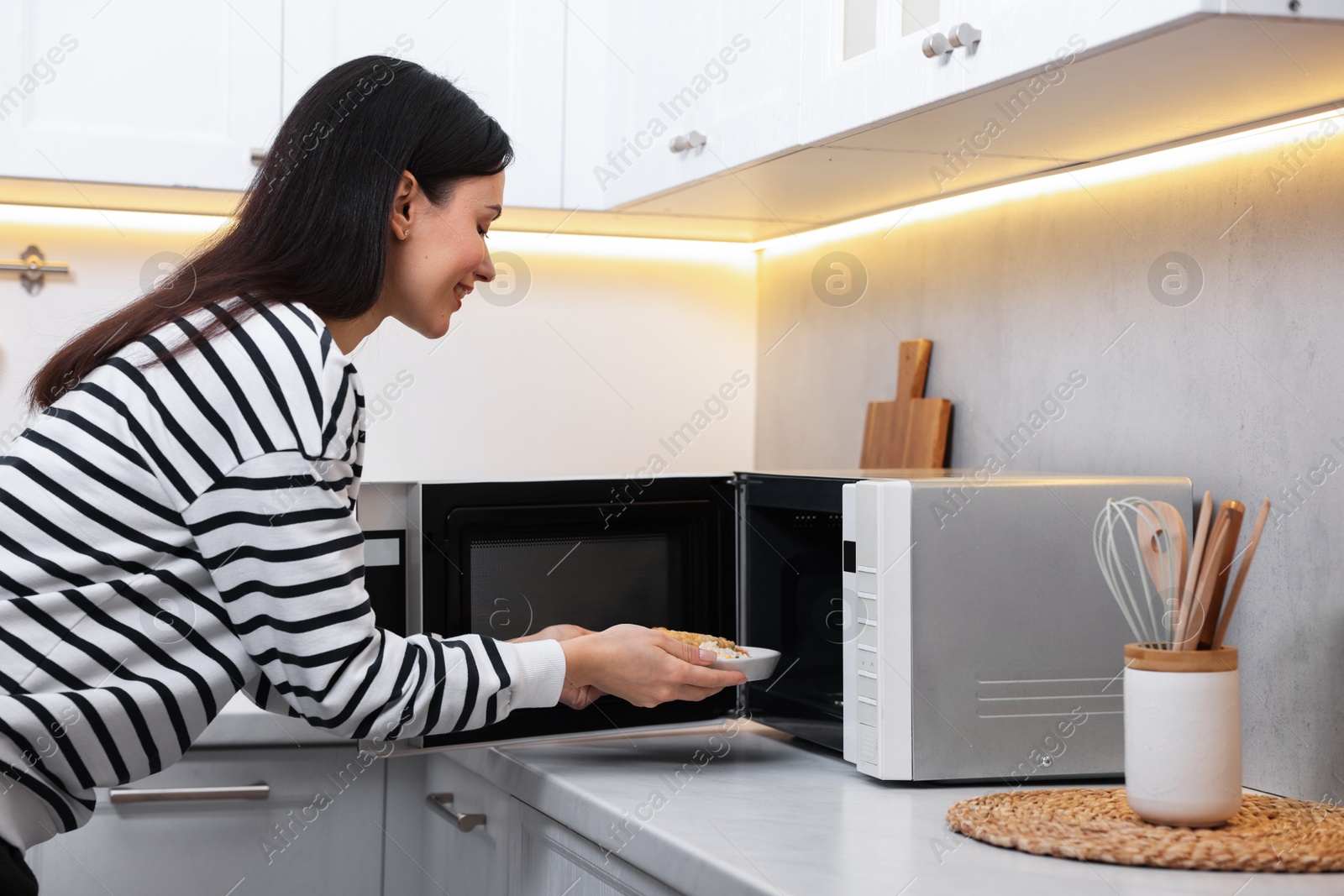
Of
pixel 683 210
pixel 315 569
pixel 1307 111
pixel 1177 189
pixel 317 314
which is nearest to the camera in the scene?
pixel 315 569

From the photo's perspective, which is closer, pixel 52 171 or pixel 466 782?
pixel 466 782

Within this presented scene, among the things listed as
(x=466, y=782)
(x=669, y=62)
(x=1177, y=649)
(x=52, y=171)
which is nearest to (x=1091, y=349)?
(x=1177, y=649)

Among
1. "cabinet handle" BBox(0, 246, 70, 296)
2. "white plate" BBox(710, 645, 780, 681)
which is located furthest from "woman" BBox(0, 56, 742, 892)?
"cabinet handle" BBox(0, 246, 70, 296)

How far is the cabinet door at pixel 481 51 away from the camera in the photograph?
62.9 inches

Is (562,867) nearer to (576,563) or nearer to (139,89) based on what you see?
(576,563)

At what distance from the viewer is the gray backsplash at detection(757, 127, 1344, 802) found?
3.50 ft

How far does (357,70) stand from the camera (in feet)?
3.17

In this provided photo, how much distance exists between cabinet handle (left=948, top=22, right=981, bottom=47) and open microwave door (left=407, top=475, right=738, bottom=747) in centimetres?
53

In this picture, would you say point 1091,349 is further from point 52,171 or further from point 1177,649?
point 52,171

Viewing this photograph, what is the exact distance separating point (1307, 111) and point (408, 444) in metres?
1.28

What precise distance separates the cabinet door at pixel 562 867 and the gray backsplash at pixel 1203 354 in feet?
1.86

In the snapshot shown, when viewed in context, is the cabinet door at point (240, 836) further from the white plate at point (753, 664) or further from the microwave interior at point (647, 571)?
the white plate at point (753, 664)

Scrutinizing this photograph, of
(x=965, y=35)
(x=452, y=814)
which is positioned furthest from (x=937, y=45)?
(x=452, y=814)

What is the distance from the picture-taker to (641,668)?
108cm
